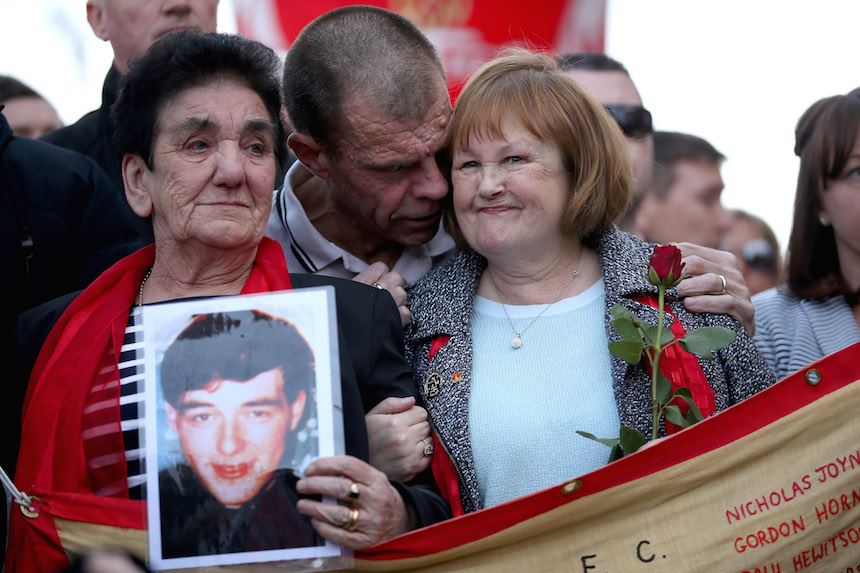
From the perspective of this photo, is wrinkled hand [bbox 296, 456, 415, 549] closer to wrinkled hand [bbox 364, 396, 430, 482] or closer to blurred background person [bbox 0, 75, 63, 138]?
wrinkled hand [bbox 364, 396, 430, 482]

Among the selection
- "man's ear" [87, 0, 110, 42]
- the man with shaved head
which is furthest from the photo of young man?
"man's ear" [87, 0, 110, 42]

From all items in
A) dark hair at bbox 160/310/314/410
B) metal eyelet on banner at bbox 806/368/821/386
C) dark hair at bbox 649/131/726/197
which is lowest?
metal eyelet on banner at bbox 806/368/821/386

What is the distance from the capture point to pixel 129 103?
2914 mm

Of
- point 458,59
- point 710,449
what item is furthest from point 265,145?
point 458,59

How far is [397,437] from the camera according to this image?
272 cm

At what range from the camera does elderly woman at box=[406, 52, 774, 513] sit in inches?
115

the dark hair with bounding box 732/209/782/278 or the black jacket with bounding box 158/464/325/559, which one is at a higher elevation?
the dark hair with bounding box 732/209/782/278

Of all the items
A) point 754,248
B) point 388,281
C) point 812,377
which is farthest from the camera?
point 754,248

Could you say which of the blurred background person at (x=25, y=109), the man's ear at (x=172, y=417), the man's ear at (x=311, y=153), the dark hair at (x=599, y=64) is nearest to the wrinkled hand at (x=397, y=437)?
the man's ear at (x=172, y=417)

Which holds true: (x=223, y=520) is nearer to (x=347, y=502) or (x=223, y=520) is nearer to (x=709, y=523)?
(x=347, y=502)

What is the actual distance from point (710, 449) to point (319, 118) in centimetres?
176

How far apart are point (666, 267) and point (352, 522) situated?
1061 mm

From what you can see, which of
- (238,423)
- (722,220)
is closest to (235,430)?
(238,423)

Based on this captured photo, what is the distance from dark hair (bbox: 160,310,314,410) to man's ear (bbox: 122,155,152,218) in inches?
25.9
